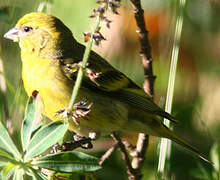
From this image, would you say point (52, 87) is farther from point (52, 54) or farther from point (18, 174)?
point (18, 174)

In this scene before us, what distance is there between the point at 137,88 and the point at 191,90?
59cm

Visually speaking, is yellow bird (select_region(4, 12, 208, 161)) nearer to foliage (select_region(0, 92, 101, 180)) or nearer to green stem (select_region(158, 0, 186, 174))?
green stem (select_region(158, 0, 186, 174))

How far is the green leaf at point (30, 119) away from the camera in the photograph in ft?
4.87

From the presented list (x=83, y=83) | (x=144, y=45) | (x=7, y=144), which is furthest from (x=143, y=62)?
(x=7, y=144)

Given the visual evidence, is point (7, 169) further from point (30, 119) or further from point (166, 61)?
point (166, 61)

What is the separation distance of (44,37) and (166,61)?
0.71 metres

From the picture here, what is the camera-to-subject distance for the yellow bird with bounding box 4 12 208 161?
2516mm

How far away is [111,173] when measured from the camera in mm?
3014

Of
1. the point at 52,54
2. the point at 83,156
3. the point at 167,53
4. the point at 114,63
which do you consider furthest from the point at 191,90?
the point at 83,156

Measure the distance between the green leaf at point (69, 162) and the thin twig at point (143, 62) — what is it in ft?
2.74

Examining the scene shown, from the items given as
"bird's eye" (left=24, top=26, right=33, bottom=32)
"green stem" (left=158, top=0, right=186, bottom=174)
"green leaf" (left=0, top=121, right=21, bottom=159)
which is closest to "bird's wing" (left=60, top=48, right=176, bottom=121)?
"bird's eye" (left=24, top=26, right=33, bottom=32)

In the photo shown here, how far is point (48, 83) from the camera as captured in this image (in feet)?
8.15

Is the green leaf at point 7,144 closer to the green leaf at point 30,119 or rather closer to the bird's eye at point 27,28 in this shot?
the green leaf at point 30,119

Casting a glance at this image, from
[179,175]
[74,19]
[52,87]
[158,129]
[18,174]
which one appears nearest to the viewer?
[18,174]
